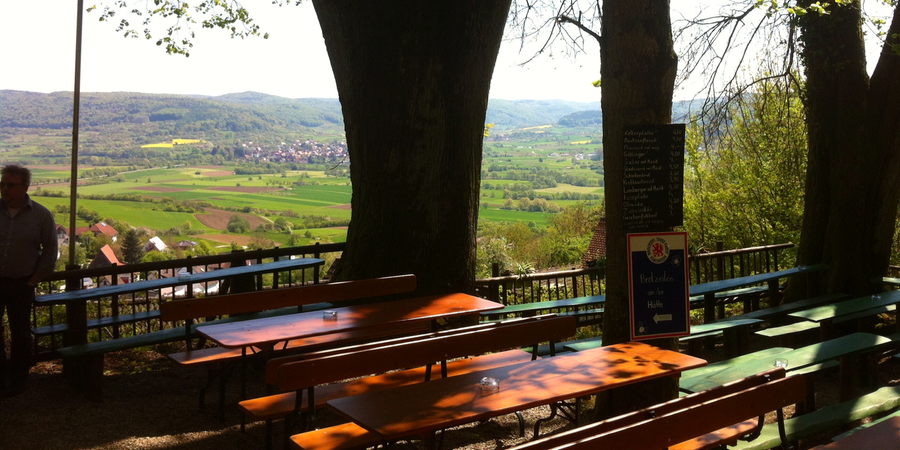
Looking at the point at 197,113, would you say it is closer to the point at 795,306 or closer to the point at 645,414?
the point at 795,306

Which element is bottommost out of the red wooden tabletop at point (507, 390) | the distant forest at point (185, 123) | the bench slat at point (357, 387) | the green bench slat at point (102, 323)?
the bench slat at point (357, 387)

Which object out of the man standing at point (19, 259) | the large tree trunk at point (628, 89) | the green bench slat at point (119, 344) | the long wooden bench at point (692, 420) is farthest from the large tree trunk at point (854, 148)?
the man standing at point (19, 259)

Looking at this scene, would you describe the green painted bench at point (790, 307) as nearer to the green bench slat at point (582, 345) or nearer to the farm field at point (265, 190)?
the green bench slat at point (582, 345)

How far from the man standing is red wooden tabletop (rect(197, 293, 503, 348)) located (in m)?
1.74

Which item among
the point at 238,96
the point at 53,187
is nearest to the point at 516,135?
the point at 238,96

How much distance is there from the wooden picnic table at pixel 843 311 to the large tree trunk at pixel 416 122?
2910mm

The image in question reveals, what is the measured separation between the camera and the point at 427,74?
632cm

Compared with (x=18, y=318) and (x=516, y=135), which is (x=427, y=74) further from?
(x=516, y=135)

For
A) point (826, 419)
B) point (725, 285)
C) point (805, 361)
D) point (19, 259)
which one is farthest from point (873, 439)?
point (19, 259)

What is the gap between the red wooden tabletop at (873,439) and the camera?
3102mm

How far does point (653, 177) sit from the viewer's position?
3986 millimetres

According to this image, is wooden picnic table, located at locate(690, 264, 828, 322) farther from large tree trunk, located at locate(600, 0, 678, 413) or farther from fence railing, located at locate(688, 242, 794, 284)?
large tree trunk, located at locate(600, 0, 678, 413)

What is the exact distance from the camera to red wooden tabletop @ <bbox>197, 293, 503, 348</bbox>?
425 cm

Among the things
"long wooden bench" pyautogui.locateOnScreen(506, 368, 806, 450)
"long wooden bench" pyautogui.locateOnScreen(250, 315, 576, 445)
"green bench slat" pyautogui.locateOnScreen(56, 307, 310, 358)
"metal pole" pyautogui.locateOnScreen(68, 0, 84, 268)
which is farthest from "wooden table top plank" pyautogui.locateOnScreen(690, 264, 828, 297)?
"metal pole" pyautogui.locateOnScreen(68, 0, 84, 268)
